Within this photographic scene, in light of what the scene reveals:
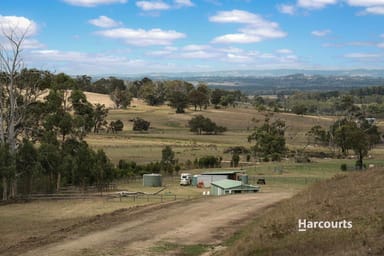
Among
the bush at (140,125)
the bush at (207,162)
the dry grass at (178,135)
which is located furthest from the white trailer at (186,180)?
the bush at (140,125)

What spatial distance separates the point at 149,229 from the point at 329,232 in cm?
1077

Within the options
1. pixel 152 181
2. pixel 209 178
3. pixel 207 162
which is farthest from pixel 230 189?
pixel 207 162

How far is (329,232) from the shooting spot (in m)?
16.0

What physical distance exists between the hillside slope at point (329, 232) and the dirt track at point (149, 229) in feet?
13.5

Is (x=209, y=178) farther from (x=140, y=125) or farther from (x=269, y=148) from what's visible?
(x=140, y=125)

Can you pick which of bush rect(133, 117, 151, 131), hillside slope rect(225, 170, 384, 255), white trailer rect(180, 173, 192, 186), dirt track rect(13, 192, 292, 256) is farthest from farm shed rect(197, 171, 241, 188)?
bush rect(133, 117, 151, 131)

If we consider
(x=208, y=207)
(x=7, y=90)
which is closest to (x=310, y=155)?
(x=7, y=90)

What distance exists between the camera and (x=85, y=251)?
2039cm

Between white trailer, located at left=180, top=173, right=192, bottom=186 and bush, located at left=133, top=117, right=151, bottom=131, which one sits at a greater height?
bush, located at left=133, top=117, right=151, bottom=131

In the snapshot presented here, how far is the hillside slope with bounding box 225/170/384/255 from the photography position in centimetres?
1428

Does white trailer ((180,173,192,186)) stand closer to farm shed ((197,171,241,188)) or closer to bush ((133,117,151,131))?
farm shed ((197,171,241,188))

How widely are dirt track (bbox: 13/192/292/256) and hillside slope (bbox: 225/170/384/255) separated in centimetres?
410

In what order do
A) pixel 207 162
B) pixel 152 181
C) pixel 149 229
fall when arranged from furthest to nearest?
pixel 207 162, pixel 152 181, pixel 149 229

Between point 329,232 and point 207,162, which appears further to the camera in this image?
point 207,162
